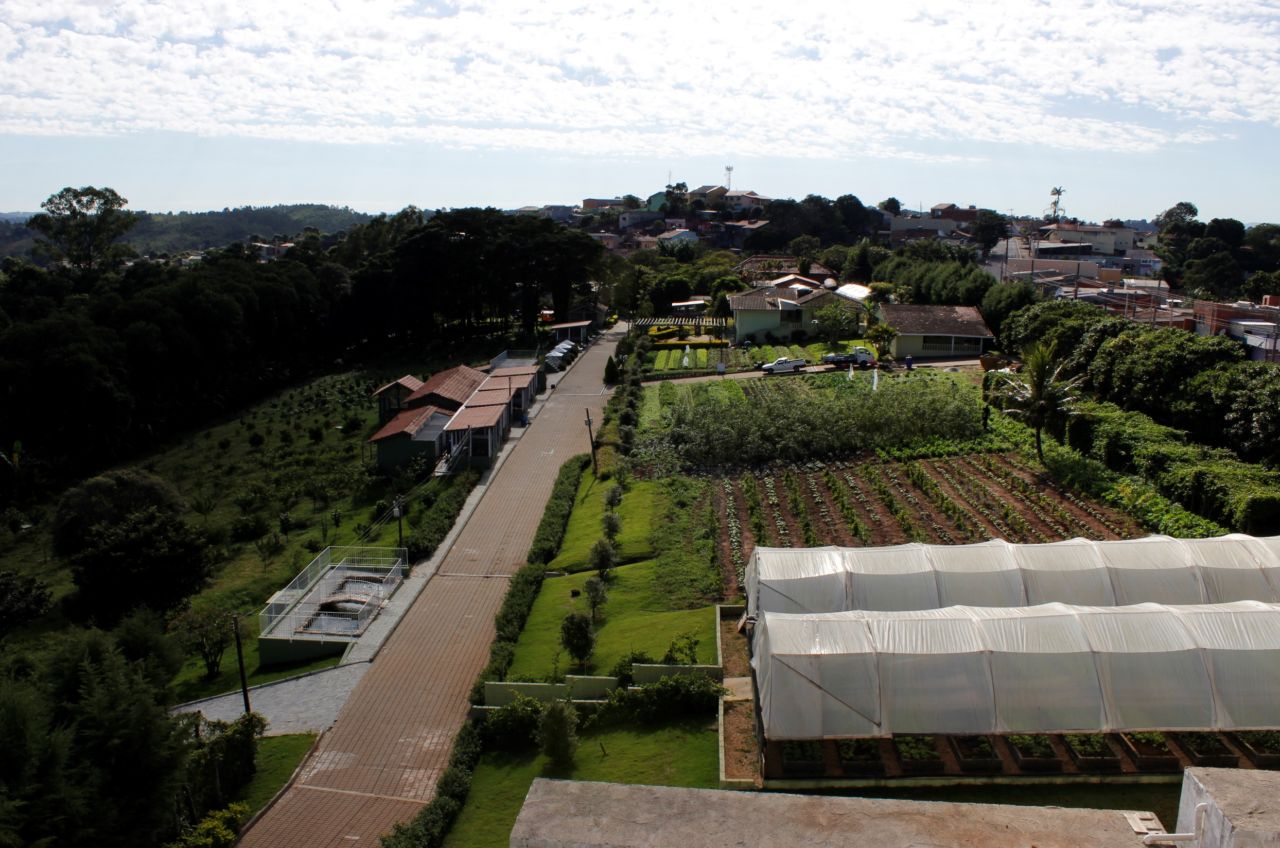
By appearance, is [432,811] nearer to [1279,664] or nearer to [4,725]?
[4,725]

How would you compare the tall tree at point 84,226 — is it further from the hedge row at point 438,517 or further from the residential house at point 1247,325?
the residential house at point 1247,325

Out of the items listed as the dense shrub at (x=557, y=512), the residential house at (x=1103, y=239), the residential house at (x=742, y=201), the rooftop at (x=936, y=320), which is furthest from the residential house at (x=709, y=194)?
the dense shrub at (x=557, y=512)

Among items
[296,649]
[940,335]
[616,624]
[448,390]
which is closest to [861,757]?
[616,624]

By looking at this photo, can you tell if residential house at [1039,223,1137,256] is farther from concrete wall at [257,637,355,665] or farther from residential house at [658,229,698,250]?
concrete wall at [257,637,355,665]

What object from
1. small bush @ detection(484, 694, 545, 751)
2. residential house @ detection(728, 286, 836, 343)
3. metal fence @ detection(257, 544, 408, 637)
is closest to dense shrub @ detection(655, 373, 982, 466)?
metal fence @ detection(257, 544, 408, 637)

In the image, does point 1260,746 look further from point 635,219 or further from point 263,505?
point 635,219
